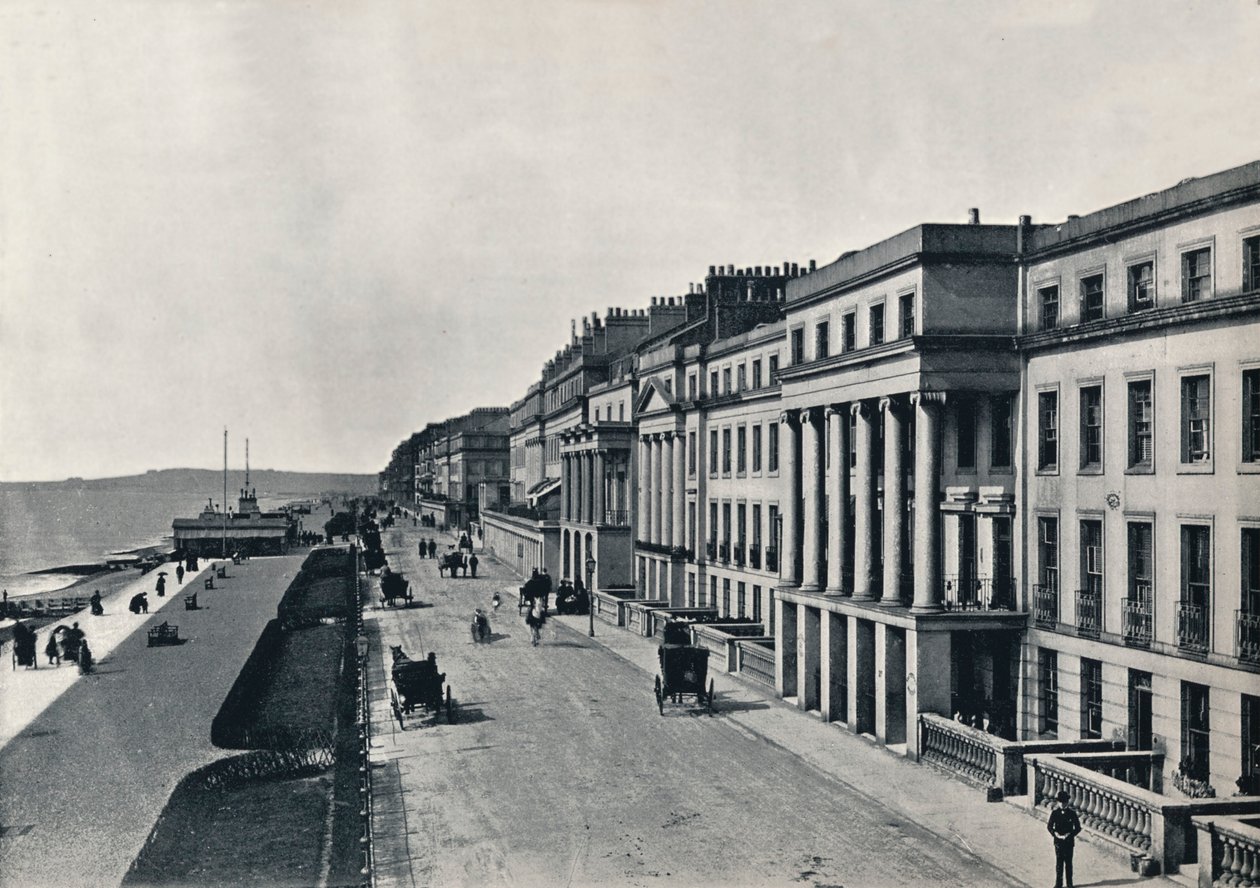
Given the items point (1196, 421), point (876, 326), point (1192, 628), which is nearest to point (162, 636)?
point (876, 326)

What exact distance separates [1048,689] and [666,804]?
9095 millimetres

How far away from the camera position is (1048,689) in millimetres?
24453

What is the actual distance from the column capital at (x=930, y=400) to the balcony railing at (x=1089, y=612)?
5138mm

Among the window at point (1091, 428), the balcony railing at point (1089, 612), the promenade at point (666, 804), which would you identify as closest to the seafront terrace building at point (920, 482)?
the balcony railing at point (1089, 612)

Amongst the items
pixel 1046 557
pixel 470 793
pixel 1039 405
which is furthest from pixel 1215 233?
pixel 470 793

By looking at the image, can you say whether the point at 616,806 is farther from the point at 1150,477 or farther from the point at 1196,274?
the point at 1196,274

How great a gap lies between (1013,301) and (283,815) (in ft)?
64.7

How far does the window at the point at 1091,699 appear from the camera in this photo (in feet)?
75.0

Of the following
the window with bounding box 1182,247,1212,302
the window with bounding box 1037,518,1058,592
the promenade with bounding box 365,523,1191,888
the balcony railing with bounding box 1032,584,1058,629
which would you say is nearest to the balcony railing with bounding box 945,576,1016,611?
the balcony railing with bounding box 1032,584,1058,629

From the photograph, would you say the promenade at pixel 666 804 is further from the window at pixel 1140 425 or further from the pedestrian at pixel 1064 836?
the window at pixel 1140 425

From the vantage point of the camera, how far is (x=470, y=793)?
74.7 feet

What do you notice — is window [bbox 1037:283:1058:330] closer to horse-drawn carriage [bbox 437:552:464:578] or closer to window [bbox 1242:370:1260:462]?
window [bbox 1242:370:1260:462]

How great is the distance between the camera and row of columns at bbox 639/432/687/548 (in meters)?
52.0

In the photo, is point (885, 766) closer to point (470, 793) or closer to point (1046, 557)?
point (1046, 557)
